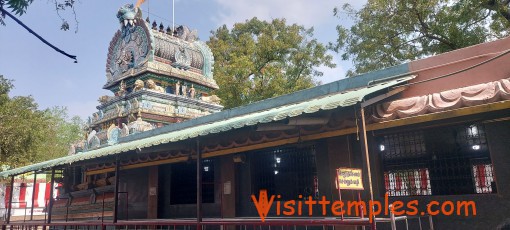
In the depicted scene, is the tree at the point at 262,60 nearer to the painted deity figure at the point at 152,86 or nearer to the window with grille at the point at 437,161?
the painted deity figure at the point at 152,86

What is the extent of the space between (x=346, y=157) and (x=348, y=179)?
2.94 meters

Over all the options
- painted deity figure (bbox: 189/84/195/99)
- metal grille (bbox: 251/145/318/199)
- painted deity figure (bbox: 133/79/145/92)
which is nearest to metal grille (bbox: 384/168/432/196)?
metal grille (bbox: 251/145/318/199)

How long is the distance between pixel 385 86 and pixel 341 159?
233 cm

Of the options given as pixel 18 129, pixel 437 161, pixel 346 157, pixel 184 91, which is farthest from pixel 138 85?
pixel 437 161

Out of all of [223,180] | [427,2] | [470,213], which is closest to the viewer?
[470,213]

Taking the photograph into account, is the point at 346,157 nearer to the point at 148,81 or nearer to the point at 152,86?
the point at 152,86

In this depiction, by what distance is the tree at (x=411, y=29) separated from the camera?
59.1 feet

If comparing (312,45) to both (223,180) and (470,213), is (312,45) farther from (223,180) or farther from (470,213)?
(470,213)

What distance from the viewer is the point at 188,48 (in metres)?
26.3

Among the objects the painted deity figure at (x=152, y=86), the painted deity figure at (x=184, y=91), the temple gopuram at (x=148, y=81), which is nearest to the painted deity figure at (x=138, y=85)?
the temple gopuram at (x=148, y=81)

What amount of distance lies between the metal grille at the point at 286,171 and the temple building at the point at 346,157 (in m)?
0.03

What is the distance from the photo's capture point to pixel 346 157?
29.4 ft

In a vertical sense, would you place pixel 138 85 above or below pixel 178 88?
below

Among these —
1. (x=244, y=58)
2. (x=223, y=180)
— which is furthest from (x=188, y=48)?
(x=223, y=180)
